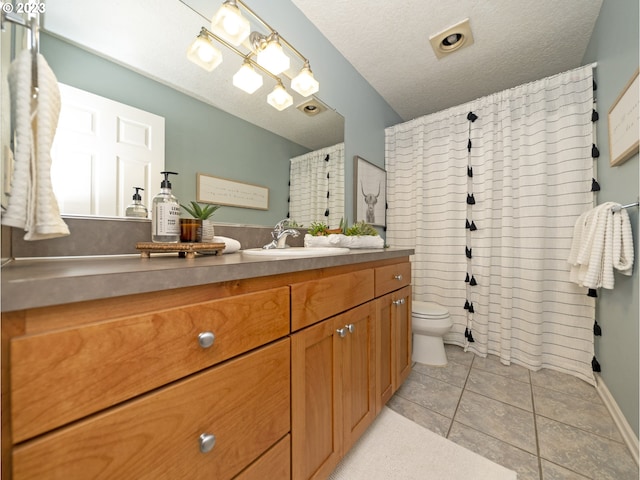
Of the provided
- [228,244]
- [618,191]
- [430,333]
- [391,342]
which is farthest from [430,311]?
[228,244]

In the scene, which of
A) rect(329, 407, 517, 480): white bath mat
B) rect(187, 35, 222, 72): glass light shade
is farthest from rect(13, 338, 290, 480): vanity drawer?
rect(187, 35, 222, 72): glass light shade

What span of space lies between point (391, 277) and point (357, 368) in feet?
1.64

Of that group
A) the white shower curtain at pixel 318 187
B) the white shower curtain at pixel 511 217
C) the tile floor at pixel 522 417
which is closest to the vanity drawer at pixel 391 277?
the white shower curtain at pixel 318 187

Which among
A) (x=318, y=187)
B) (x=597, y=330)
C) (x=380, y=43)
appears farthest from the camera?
(x=380, y=43)

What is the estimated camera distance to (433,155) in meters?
2.34

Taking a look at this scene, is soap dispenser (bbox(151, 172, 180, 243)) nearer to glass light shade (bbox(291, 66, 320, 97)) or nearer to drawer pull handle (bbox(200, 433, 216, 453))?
drawer pull handle (bbox(200, 433, 216, 453))

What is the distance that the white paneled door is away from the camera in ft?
2.53

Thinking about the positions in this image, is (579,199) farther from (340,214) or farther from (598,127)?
(340,214)

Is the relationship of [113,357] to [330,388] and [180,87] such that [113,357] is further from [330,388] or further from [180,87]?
[180,87]

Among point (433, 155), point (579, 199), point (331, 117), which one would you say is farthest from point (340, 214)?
point (579, 199)

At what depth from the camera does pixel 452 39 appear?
1.78 m

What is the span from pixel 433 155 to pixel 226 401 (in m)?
2.45

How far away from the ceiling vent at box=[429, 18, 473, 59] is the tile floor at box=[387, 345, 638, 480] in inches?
91.2

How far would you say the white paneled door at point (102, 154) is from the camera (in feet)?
2.53
